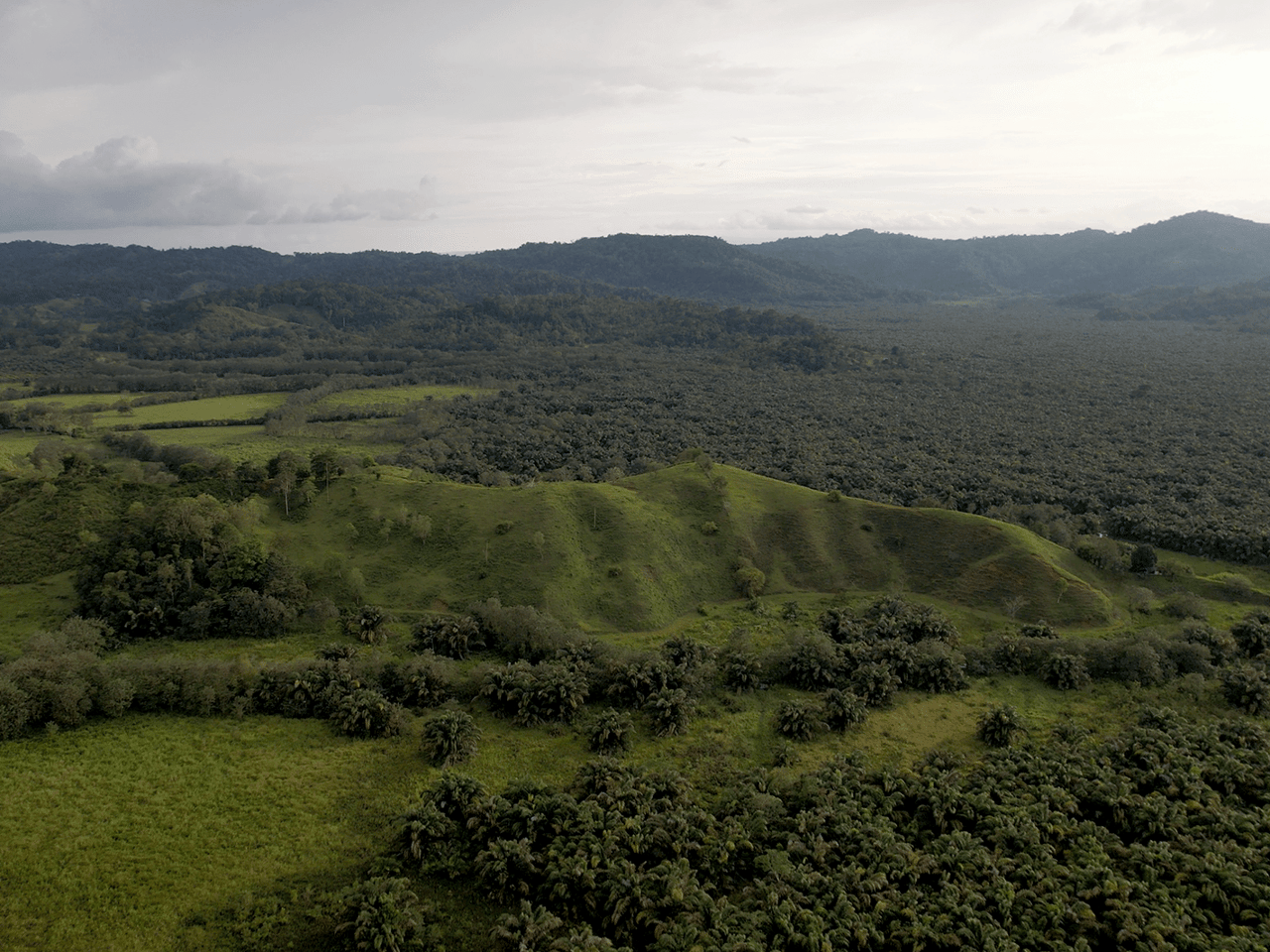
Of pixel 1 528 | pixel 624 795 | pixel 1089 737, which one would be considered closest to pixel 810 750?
pixel 624 795

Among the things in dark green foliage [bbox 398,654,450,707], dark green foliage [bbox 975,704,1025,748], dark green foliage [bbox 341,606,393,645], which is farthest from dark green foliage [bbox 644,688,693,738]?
dark green foliage [bbox 341,606,393,645]

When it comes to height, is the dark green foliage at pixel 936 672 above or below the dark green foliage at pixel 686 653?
below

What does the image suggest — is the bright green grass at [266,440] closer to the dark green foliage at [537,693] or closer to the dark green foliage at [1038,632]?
the dark green foliage at [537,693]

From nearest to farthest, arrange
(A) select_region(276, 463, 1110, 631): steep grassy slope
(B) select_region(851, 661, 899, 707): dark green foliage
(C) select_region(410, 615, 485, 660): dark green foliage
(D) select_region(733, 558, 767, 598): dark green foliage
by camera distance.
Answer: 1. (B) select_region(851, 661, 899, 707): dark green foliage
2. (C) select_region(410, 615, 485, 660): dark green foliage
3. (A) select_region(276, 463, 1110, 631): steep grassy slope
4. (D) select_region(733, 558, 767, 598): dark green foliage

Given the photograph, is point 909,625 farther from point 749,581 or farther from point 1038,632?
point 749,581

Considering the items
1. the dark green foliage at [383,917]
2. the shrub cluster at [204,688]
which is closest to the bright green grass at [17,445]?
the shrub cluster at [204,688]

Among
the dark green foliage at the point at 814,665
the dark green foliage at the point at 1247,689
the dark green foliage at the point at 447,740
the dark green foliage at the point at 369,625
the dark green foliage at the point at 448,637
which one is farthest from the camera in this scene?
the dark green foliage at the point at 369,625

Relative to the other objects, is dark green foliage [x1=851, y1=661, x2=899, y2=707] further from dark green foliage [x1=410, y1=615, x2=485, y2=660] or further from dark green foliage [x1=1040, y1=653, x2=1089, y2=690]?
dark green foliage [x1=410, y1=615, x2=485, y2=660]
